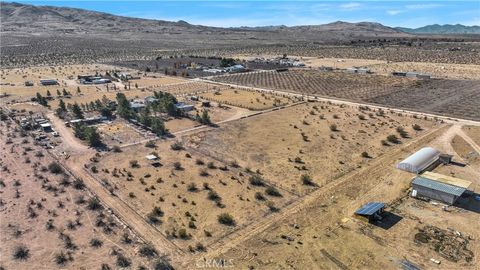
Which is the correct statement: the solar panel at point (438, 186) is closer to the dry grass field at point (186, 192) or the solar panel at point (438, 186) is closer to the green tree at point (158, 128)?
the dry grass field at point (186, 192)

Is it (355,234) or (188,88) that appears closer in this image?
(355,234)

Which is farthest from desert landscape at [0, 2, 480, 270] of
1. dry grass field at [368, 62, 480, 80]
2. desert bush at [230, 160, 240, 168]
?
dry grass field at [368, 62, 480, 80]

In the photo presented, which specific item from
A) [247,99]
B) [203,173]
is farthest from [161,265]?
[247,99]

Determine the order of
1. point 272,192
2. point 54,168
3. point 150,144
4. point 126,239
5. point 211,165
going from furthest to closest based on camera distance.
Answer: point 150,144 < point 211,165 < point 54,168 < point 272,192 < point 126,239

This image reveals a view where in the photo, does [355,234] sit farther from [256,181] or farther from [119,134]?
[119,134]

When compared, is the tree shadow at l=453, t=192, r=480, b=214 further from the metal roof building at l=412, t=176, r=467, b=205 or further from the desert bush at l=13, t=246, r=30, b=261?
the desert bush at l=13, t=246, r=30, b=261

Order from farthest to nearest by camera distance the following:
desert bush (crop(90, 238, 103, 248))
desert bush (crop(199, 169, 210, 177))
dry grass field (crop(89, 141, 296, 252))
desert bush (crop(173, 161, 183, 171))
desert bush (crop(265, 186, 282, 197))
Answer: desert bush (crop(173, 161, 183, 171))
desert bush (crop(199, 169, 210, 177))
desert bush (crop(265, 186, 282, 197))
dry grass field (crop(89, 141, 296, 252))
desert bush (crop(90, 238, 103, 248))
